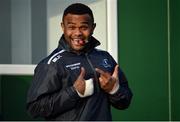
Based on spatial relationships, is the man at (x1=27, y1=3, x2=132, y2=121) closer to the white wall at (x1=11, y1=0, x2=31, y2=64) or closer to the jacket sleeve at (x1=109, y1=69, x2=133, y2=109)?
the jacket sleeve at (x1=109, y1=69, x2=133, y2=109)

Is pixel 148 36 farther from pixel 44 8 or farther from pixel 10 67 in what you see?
pixel 10 67

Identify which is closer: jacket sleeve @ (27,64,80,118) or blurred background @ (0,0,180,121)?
jacket sleeve @ (27,64,80,118)

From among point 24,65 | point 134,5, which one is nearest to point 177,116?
point 134,5

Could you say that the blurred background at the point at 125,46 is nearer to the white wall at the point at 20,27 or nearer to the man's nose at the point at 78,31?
the white wall at the point at 20,27

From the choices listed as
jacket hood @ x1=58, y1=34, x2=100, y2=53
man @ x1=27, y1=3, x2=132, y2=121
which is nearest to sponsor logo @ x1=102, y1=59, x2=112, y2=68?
man @ x1=27, y1=3, x2=132, y2=121

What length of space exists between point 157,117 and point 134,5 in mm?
1121

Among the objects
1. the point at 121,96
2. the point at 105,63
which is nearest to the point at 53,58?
the point at 105,63

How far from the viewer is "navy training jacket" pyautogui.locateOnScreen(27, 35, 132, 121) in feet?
6.27

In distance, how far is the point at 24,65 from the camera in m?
3.47

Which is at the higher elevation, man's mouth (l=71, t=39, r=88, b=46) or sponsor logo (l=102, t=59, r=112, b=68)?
man's mouth (l=71, t=39, r=88, b=46)

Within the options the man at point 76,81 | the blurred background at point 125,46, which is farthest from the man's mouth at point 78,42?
the blurred background at point 125,46

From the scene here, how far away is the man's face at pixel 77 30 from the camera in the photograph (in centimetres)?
201

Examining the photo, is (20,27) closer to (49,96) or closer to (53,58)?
(53,58)

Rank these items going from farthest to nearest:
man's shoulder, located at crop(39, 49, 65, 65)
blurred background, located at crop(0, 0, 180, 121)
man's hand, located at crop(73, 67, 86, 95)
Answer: blurred background, located at crop(0, 0, 180, 121), man's shoulder, located at crop(39, 49, 65, 65), man's hand, located at crop(73, 67, 86, 95)
